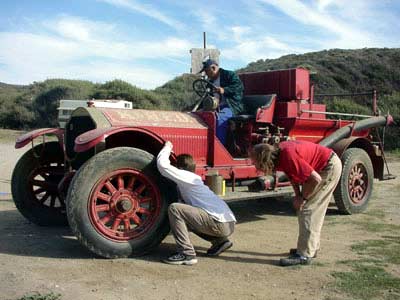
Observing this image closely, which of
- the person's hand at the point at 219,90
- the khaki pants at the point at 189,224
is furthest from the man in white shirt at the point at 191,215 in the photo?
the person's hand at the point at 219,90

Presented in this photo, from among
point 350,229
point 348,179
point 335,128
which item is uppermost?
point 335,128

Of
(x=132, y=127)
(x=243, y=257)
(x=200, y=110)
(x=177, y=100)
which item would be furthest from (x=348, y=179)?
(x=177, y=100)

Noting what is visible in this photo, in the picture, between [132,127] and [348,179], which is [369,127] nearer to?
[348,179]

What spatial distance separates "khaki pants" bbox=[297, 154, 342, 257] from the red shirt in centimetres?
19

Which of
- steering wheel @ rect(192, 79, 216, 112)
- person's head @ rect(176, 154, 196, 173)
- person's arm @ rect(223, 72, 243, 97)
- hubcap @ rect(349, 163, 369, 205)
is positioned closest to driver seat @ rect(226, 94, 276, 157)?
person's arm @ rect(223, 72, 243, 97)

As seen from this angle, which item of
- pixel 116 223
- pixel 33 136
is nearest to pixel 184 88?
pixel 33 136

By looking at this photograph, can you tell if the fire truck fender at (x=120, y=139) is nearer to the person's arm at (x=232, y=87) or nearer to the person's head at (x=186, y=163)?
the person's head at (x=186, y=163)

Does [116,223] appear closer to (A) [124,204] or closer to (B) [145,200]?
(A) [124,204]

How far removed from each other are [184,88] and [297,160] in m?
26.5

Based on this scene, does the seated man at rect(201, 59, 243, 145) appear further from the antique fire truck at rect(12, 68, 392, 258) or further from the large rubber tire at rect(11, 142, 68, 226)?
the large rubber tire at rect(11, 142, 68, 226)

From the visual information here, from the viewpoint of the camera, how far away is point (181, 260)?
5445mm

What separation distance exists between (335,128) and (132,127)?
4256 mm

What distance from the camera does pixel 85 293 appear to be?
14.8ft

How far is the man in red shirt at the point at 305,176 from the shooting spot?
5.36m
